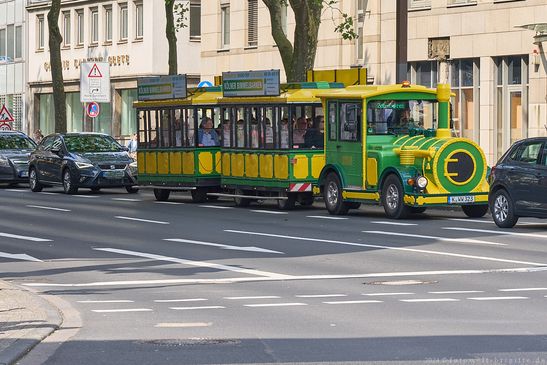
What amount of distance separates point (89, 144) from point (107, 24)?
32200mm

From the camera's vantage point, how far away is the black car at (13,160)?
158ft

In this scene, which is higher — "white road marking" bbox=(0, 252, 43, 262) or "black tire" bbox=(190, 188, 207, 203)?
"black tire" bbox=(190, 188, 207, 203)

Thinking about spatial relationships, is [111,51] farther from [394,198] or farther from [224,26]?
[394,198]

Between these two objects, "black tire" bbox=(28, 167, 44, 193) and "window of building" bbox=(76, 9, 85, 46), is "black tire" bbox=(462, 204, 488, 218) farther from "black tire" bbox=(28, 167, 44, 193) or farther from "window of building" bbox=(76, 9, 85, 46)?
"window of building" bbox=(76, 9, 85, 46)

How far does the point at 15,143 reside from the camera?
50156 millimetres

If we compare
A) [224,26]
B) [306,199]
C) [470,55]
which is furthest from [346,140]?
[224,26]

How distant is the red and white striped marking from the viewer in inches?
1303

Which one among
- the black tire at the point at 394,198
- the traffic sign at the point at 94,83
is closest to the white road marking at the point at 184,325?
the black tire at the point at 394,198

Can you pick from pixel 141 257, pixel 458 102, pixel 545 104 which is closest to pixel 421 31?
pixel 458 102

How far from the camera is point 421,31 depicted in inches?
1940

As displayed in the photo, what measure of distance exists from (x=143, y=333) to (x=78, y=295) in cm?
387

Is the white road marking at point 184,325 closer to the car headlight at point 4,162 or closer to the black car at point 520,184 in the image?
the black car at point 520,184

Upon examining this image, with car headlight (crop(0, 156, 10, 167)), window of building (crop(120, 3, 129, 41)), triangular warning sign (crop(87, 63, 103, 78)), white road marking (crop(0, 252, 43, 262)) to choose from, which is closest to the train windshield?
white road marking (crop(0, 252, 43, 262))

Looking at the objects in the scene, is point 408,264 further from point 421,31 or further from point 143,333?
point 421,31
